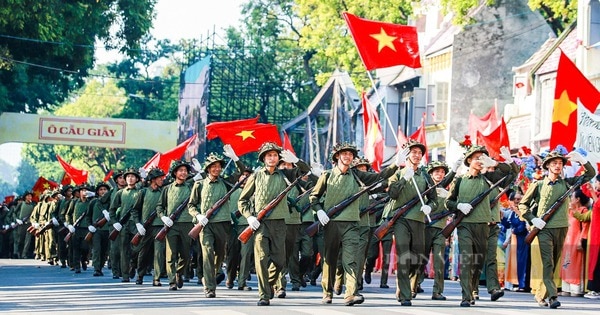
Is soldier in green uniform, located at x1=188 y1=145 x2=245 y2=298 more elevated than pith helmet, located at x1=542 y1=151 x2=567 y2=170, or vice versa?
pith helmet, located at x1=542 y1=151 x2=567 y2=170

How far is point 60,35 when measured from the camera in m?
36.4

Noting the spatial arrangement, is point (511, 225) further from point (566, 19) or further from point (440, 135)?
point (440, 135)

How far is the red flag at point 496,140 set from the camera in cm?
2813

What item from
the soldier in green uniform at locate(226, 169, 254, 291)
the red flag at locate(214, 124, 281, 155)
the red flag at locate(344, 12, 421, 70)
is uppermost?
the red flag at locate(344, 12, 421, 70)

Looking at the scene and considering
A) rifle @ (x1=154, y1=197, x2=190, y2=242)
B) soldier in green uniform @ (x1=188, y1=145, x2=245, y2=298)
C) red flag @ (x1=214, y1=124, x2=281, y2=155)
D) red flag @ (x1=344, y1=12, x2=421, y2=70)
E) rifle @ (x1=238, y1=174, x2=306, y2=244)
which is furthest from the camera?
red flag @ (x1=214, y1=124, x2=281, y2=155)

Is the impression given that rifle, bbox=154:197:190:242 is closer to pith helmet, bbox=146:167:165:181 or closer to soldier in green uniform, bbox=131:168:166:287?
soldier in green uniform, bbox=131:168:166:287

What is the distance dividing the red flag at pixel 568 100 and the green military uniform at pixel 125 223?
7223mm

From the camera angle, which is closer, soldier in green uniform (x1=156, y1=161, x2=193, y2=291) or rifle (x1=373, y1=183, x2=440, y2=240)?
rifle (x1=373, y1=183, x2=440, y2=240)

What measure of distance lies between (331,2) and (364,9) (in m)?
2.11

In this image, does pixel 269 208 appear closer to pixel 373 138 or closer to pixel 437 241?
pixel 437 241

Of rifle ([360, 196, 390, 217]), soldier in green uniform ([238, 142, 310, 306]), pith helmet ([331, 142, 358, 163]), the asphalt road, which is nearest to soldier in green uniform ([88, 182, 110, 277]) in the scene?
the asphalt road

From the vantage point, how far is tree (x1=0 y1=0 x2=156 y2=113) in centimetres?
3447

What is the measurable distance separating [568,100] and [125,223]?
8.09 m

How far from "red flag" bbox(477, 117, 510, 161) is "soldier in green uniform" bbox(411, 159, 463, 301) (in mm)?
6403
